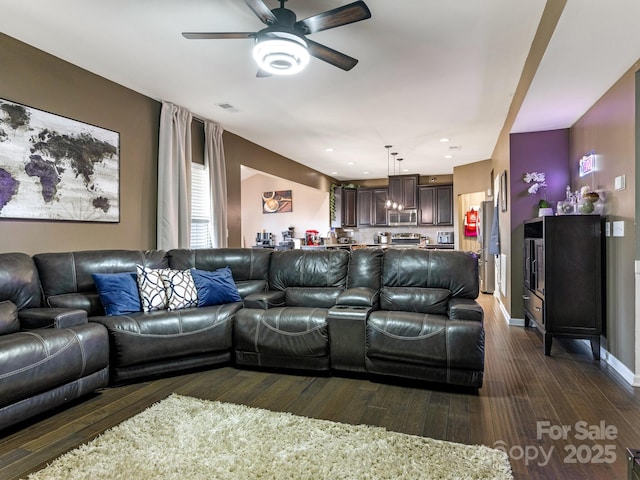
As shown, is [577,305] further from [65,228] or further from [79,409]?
[65,228]

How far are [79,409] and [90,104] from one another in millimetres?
2807

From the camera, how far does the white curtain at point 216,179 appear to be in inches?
200

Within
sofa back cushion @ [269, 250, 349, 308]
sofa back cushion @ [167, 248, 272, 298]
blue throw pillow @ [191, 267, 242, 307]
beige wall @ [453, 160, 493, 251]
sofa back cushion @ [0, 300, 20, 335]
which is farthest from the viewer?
beige wall @ [453, 160, 493, 251]

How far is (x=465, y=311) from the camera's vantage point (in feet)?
9.46

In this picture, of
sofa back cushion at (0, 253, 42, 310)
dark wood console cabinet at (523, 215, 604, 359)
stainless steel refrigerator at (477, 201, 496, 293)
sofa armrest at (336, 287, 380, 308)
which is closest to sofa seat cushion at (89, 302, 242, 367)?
sofa back cushion at (0, 253, 42, 310)

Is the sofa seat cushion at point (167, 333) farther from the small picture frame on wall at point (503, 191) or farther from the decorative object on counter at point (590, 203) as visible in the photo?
the small picture frame on wall at point (503, 191)

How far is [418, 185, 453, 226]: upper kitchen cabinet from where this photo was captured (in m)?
9.24

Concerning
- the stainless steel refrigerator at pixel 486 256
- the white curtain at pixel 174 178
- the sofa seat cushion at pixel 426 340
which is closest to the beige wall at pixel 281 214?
the stainless steel refrigerator at pixel 486 256

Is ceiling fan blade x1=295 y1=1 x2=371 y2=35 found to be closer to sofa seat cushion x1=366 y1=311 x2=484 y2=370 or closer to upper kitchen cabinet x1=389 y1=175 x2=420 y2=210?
sofa seat cushion x1=366 y1=311 x2=484 y2=370

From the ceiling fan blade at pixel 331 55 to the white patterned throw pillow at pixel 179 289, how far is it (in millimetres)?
2270

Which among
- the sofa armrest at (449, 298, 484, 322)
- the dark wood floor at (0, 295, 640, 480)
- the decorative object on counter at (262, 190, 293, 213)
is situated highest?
the decorative object on counter at (262, 190, 293, 213)

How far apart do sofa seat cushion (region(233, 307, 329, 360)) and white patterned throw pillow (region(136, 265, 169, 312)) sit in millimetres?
710

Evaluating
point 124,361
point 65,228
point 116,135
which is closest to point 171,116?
point 116,135

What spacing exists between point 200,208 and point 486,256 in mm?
5688
